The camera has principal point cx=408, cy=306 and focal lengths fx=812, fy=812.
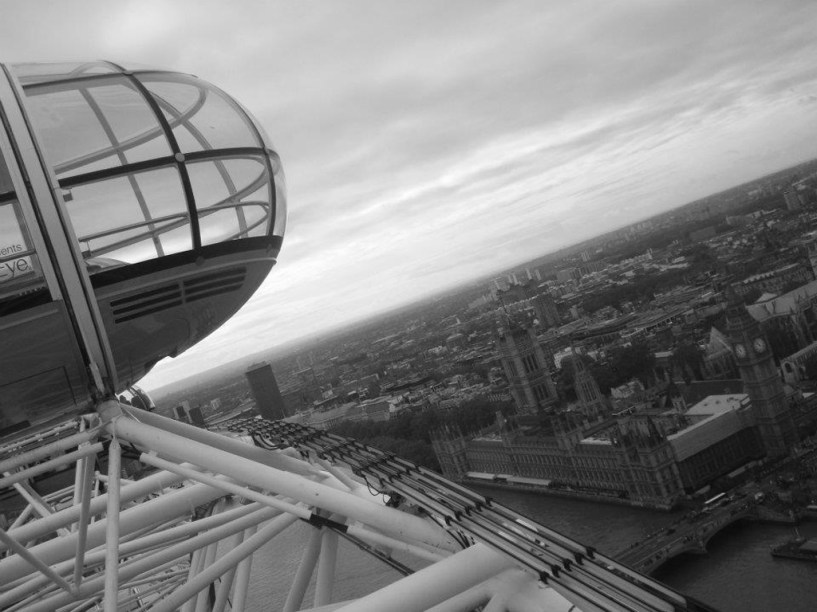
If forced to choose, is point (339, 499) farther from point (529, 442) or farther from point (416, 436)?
point (416, 436)

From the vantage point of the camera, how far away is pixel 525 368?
113 feet

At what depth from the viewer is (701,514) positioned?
53.1 feet

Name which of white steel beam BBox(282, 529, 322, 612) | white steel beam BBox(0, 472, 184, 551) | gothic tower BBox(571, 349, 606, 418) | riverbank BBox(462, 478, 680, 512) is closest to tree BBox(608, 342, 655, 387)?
gothic tower BBox(571, 349, 606, 418)

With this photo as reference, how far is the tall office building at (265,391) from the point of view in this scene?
31323 mm

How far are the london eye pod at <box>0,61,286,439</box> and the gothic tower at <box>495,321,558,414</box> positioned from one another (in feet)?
99.5

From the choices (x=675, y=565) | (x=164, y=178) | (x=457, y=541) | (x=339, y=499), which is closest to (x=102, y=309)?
(x=164, y=178)

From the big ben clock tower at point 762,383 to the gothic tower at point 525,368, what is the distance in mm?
9764

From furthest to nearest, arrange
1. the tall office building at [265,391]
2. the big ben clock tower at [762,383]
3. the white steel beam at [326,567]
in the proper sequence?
1. the tall office building at [265,391]
2. the big ben clock tower at [762,383]
3. the white steel beam at [326,567]

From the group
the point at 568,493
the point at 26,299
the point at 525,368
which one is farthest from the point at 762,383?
the point at 26,299

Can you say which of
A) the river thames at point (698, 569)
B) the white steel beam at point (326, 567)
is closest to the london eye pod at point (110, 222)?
the white steel beam at point (326, 567)

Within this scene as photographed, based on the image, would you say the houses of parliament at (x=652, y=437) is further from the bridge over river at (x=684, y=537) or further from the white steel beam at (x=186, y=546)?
the white steel beam at (x=186, y=546)

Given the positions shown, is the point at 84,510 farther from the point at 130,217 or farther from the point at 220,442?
the point at 130,217

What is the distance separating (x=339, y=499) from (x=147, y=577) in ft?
14.6

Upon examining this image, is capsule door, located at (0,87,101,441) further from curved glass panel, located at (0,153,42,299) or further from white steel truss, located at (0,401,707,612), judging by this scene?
white steel truss, located at (0,401,707,612)
